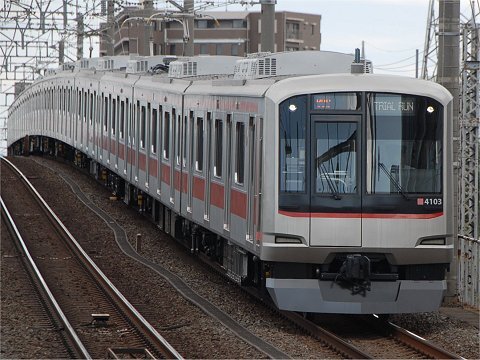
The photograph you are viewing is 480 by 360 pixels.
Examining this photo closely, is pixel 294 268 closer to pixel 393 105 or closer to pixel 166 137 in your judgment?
pixel 393 105

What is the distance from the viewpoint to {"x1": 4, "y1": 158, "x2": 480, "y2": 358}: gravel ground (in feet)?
37.6

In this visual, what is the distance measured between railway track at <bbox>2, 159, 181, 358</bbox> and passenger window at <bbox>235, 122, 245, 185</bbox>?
1.85 m

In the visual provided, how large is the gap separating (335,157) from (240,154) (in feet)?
5.73

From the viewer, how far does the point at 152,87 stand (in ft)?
66.4

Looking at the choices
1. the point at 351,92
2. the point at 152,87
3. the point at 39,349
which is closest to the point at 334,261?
the point at 351,92

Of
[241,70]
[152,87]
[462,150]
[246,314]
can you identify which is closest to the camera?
[246,314]

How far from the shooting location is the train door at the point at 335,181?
1173cm

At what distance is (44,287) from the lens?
48.9 ft

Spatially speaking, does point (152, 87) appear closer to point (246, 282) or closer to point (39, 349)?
point (246, 282)

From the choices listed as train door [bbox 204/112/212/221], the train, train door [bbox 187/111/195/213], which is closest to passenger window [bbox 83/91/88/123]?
train door [bbox 187/111/195/213]

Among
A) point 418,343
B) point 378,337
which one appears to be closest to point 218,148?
point 378,337

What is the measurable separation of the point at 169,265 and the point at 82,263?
49.6 inches

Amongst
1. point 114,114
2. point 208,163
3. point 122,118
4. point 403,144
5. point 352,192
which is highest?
point 114,114

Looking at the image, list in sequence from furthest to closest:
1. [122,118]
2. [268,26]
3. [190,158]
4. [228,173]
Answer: [122,118] < [268,26] < [190,158] < [228,173]
